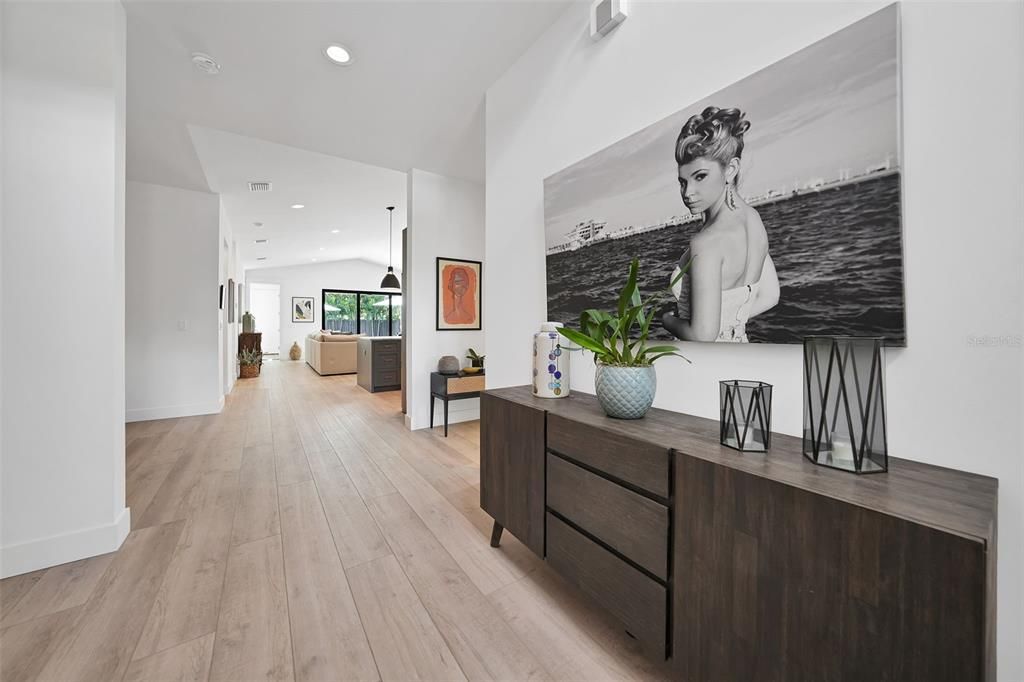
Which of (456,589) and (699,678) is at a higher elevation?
(699,678)

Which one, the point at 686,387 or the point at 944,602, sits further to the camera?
the point at 686,387

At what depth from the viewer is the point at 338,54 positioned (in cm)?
230

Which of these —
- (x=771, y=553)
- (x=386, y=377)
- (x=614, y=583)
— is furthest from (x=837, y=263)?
(x=386, y=377)

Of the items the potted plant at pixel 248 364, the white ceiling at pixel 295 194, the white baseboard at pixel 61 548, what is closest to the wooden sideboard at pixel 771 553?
the white baseboard at pixel 61 548

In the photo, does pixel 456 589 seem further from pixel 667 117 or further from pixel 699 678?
pixel 667 117

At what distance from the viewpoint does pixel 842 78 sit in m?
1.02

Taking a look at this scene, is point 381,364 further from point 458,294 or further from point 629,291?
point 629,291

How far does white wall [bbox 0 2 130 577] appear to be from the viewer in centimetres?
168

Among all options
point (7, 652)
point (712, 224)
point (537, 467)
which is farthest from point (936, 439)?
point (7, 652)

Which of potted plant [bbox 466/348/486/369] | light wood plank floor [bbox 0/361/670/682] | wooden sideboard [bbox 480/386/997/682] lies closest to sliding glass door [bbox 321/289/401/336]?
potted plant [bbox 466/348/486/369]

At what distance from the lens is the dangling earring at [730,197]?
1.25m

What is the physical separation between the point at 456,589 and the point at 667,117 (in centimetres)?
200

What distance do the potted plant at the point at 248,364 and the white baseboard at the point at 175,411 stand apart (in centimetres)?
308

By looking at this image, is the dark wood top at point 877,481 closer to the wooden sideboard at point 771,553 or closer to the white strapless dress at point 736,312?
the wooden sideboard at point 771,553
